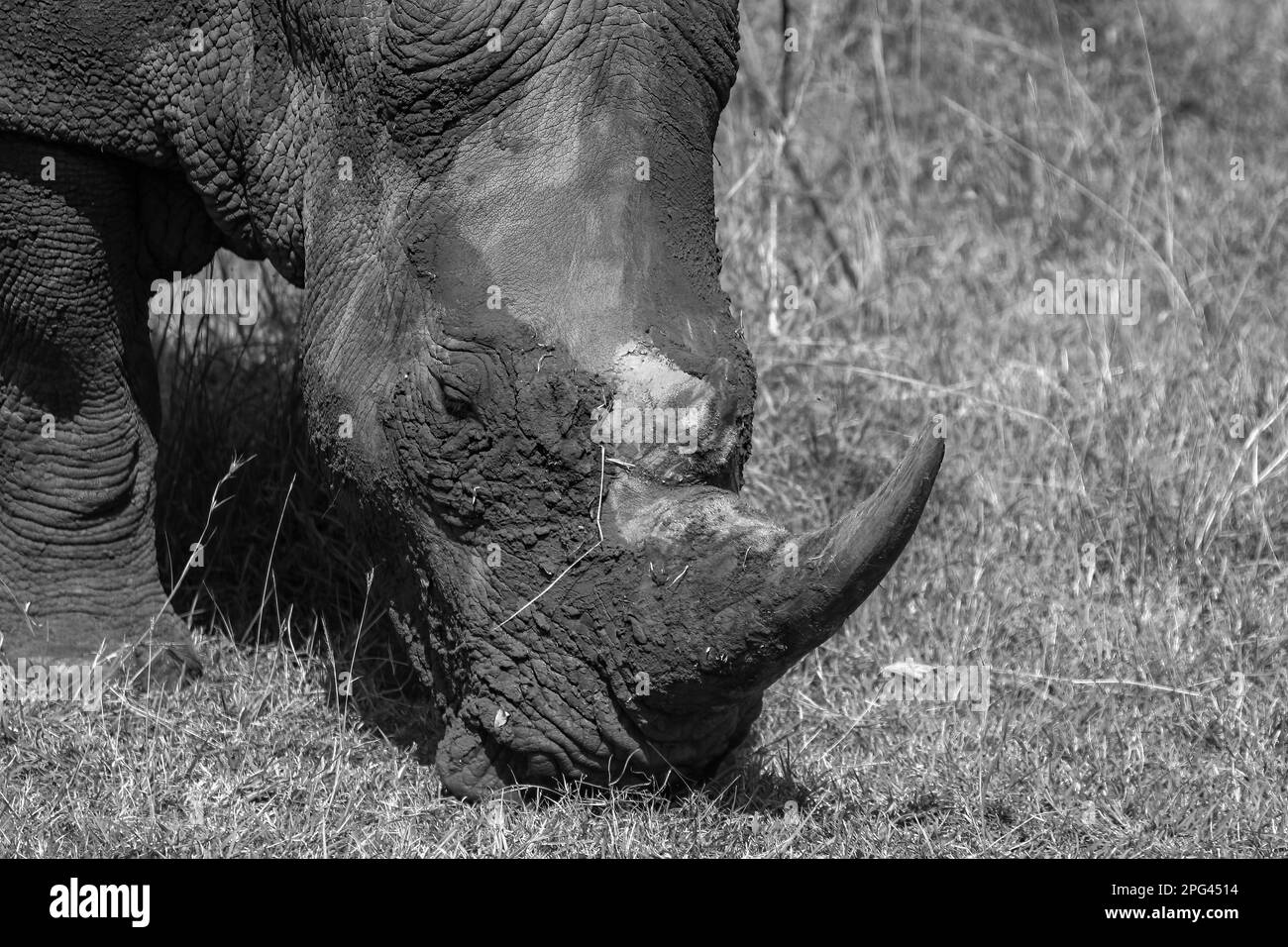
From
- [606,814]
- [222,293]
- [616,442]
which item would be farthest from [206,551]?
[616,442]

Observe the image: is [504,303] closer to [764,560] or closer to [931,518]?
[764,560]

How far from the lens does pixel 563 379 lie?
10.8ft

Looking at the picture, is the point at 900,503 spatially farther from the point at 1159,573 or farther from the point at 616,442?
the point at 1159,573

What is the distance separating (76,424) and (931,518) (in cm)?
240

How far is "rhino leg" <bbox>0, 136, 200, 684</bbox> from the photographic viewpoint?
4062mm

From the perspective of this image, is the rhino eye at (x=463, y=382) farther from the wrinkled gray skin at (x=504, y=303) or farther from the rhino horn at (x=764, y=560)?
the rhino horn at (x=764, y=560)

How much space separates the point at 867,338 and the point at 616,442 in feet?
9.72

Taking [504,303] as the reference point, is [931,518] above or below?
below

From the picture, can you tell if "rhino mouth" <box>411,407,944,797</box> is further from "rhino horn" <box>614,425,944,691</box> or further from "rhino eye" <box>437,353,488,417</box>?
"rhino eye" <box>437,353,488,417</box>

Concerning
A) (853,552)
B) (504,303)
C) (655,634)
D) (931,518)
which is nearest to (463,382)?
(504,303)

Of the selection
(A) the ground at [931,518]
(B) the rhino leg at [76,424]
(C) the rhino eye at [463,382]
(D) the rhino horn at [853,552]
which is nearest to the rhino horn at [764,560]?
(D) the rhino horn at [853,552]

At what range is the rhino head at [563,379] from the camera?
10.7 ft

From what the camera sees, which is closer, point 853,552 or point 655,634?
point 853,552

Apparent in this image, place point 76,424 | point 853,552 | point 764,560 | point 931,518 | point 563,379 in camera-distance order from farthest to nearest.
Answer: point 931,518
point 76,424
point 563,379
point 764,560
point 853,552
